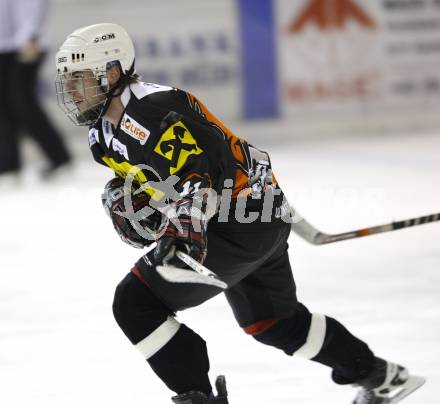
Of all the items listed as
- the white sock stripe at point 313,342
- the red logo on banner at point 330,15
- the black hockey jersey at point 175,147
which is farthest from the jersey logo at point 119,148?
the red logo on banner at point 330,15

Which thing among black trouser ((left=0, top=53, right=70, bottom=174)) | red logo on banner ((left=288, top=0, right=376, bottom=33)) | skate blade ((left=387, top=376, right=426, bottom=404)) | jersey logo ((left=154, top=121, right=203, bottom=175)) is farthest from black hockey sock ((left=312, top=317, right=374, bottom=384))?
red logo on banner ((left=288, top=0, right=376, bottom=33))

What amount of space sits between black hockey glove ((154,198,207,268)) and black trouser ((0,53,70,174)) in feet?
15.2

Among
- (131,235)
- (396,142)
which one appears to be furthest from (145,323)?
(396,142)

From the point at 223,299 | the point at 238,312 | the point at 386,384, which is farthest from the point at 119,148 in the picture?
the point at 223,299

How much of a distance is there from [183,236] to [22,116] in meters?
4.87

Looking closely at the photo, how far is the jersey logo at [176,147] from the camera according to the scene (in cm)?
221

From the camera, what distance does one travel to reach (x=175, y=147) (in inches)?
87.3

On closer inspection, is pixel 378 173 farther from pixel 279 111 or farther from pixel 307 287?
pixel 307 287

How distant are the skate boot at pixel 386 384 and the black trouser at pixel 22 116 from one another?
4426 millimetres

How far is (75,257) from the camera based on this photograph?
4.52 metres

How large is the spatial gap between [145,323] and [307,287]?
1.64 meters

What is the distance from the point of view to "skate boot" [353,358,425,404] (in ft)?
8.63

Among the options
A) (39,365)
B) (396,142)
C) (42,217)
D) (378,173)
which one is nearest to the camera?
(39,365)

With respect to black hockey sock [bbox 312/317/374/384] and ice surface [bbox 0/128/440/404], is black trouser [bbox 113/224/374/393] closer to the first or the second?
black hockey sock [bbox 312/317/374/384]
